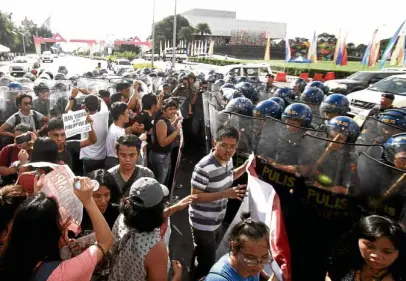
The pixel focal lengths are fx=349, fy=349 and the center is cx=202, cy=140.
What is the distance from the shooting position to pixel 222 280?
1.83 m

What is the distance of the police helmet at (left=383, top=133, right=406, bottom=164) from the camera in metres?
3.13

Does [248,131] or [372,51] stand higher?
[372,51]

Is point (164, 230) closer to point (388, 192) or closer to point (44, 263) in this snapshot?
point (44, 263)

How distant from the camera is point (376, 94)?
1225 cm

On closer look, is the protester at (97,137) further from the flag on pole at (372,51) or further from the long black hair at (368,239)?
the flag on pole at (372,51)

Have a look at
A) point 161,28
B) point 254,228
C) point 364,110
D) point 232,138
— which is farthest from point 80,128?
point 161,28

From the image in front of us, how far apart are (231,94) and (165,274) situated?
5.90m

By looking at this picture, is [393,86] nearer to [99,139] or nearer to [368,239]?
[99,139]

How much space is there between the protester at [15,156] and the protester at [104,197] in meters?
1.25

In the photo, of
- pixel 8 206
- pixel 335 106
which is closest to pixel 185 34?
pixel 335 106

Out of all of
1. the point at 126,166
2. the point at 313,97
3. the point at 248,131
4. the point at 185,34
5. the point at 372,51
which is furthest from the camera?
the point at 185,34

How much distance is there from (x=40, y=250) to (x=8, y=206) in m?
0.52

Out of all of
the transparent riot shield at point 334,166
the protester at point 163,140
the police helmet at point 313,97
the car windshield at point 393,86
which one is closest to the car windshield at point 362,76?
the car windshield at point 393,86

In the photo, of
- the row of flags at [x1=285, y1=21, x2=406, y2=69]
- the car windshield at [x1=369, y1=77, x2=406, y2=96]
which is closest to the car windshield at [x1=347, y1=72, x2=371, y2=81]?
the row of flags at [x1=285, y1=21, x2=406, y2=69]
